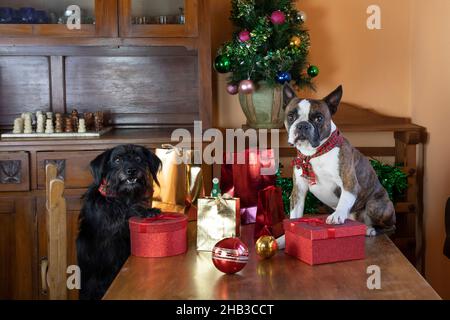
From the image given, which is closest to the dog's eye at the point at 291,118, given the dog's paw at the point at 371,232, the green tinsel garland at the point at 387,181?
the dog's paw at the point at 371,232

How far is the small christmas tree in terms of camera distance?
2.89 metres

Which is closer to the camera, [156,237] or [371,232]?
[156,237]

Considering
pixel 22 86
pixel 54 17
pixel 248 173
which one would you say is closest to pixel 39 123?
pixel 22 86

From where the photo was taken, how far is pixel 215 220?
1.72m

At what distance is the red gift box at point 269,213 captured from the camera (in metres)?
1.79

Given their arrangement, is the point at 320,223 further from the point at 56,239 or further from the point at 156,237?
the point at 56,239

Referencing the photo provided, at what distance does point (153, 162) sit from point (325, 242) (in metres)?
0.68

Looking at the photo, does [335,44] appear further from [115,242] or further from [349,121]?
[115,242]

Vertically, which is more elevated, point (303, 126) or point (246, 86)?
point (246, 86)

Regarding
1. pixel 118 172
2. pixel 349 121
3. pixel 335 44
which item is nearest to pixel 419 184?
pixel 349 121

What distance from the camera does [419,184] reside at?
3.18 metres
